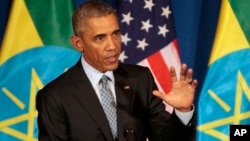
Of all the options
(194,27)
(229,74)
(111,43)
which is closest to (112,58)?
(111,43)

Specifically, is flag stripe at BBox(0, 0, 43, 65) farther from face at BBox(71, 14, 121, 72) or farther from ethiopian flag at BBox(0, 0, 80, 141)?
face at BBox(71, 14, 121, 72)

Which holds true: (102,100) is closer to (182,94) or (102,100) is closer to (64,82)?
(64,82)

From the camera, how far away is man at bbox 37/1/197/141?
1348 mm

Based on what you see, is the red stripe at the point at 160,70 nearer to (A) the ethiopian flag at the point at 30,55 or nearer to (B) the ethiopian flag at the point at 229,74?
(B) the ethiopian flag at the point at 229,74

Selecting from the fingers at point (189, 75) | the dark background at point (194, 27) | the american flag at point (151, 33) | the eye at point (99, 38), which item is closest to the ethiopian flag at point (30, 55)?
the dark background at point (194, 27)

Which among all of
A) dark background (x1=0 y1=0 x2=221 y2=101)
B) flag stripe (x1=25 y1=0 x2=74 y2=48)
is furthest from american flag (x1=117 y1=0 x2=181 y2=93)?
flag stripe (x1=25 y1=0 x2=74 y2=48)

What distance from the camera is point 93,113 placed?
Answer: 1381 mm

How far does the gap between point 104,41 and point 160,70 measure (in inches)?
43.0

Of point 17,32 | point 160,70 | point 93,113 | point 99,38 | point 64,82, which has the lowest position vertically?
point 93,113

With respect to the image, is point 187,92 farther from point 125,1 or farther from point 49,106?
point 125,1

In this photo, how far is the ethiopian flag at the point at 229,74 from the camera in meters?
2.38

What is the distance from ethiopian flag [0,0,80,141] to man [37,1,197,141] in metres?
0.95

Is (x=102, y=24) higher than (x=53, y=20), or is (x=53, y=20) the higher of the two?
(x=53, y=20)

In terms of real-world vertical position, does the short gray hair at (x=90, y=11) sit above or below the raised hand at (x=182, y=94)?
above
